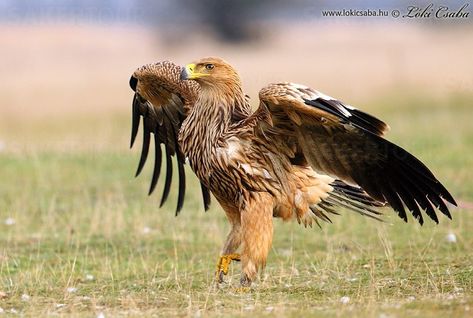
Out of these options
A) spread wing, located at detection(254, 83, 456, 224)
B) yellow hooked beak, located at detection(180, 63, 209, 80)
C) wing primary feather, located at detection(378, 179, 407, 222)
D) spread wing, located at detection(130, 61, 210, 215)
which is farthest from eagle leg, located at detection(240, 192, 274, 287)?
spread wing, located at detection(130, 61, 210, 215)

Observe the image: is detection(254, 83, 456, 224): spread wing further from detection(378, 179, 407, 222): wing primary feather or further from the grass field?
the grass field

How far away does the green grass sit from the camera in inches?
291

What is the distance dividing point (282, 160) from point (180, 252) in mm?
2252

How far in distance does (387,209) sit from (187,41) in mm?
36551

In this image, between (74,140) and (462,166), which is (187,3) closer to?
(74,140)

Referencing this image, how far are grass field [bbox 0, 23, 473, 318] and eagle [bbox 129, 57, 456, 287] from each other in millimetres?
499

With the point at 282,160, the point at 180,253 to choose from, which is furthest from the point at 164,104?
the point at 282,160

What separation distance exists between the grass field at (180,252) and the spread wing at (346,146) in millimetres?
659

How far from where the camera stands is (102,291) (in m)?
8.41

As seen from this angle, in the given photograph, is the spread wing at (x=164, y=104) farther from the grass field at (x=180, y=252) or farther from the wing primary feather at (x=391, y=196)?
the wing primary feather at (x=391, y=196)

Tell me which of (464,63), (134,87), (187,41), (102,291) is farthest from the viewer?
(187,41)

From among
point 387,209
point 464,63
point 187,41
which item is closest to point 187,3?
point 187,41

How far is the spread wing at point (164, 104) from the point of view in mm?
9602

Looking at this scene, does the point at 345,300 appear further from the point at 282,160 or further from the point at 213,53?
the point at 213,53
